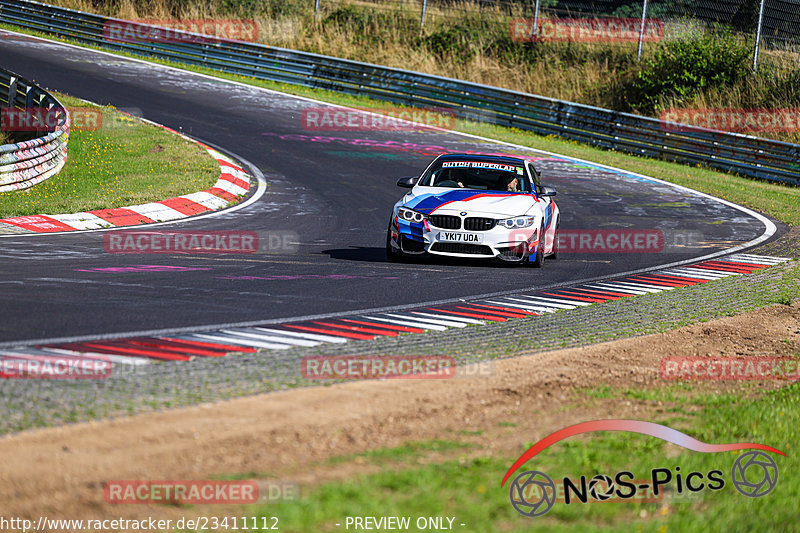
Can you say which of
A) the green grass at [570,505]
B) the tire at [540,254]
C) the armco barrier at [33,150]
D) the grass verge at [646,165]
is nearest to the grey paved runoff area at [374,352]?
the green grass at [570,505]

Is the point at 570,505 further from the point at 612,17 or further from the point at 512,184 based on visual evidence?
the point at 612,17

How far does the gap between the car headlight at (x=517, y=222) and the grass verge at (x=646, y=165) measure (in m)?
9.17

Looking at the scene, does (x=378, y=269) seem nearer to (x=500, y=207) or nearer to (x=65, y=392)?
(x=500, y=207)

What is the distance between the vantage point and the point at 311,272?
1101 centimetres

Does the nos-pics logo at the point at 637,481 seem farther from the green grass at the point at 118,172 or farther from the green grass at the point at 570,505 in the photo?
the green grass at the point at 118,172

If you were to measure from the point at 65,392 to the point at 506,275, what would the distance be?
285 inches

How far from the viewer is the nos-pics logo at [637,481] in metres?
4.37

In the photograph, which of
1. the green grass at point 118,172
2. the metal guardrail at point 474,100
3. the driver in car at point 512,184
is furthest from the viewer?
the metal guardrail at point 474,100

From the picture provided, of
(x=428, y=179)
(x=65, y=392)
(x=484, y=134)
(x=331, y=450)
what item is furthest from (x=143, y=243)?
(x=484, y=134)

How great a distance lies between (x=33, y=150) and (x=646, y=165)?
16563 mm

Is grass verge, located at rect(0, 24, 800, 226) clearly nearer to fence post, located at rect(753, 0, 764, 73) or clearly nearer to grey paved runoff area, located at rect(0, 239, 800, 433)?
fence post, located at rect(753, 0, 764, 73)

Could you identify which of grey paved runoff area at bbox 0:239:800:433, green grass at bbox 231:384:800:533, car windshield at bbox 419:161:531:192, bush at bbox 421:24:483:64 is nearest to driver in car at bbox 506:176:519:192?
car windshield at bbox 419:161:531:192

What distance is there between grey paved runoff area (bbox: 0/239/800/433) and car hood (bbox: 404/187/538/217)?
225cm

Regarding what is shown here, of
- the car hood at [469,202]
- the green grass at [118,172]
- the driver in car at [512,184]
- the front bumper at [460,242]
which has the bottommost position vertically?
the green grass at [118,172]
